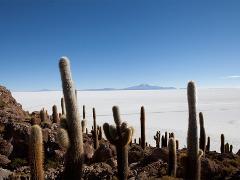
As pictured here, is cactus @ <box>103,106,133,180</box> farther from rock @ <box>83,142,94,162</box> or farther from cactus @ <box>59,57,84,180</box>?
rock @ <box>83,142,94,162</box>

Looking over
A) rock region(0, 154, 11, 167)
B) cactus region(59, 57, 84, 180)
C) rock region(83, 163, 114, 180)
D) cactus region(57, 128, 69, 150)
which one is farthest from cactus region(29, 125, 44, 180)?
rock region(0, 154, 11, 167)

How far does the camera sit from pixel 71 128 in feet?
29.7

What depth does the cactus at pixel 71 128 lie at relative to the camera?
9029 mm

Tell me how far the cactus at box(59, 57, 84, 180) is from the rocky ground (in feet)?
13.2

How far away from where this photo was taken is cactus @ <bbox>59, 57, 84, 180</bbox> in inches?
355

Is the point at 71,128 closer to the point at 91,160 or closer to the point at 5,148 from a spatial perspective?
the point at 5,148

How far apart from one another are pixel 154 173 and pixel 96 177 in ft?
7.35

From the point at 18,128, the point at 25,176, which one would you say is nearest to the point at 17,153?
the point at 18,128

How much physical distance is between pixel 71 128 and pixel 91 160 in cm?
804

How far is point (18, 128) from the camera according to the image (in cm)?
1664

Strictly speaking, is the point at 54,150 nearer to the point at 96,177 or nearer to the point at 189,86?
the point at 96,177

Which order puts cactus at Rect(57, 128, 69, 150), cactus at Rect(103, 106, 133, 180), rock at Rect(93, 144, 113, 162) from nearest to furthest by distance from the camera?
cactus at Rect(57, 128, 69, 150), cactus at Rect(103, 106, 133, 180), rock at Rect(93, 144, 113, 162)

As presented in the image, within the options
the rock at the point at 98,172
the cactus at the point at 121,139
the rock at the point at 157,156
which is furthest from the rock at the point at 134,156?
the cactus at the point at 121,139

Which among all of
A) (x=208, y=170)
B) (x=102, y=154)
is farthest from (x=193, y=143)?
(x=102, y=154)
